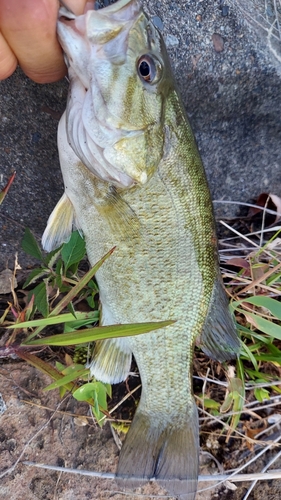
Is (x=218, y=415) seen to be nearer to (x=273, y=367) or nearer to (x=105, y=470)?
(x=273, y=367)

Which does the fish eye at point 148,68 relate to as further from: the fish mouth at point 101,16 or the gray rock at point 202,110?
the gray rock at point 202,110

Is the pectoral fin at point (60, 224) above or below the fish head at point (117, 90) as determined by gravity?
below

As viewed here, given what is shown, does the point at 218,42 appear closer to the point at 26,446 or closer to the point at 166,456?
the point at 166,456

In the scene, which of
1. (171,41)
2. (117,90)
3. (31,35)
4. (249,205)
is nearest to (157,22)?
(171,41)

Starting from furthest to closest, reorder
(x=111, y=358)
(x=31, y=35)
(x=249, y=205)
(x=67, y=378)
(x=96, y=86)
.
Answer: (x=249, y=205), (x=111, y=358), (x=67, y=378), (x=96, y=86), (x=31, y=35)

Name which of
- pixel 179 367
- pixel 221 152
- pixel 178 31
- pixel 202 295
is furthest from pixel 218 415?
pixel 178 31

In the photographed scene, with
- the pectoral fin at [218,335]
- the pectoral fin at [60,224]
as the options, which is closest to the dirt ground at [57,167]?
the pectoral fin at [60,224]
